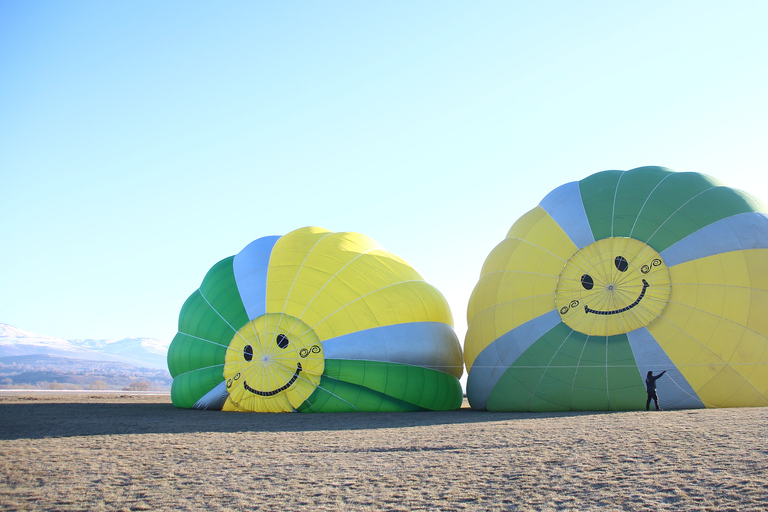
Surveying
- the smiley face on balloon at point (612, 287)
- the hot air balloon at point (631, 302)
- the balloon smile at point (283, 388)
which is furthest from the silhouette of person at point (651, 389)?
the balloon smile at point (283, 388)

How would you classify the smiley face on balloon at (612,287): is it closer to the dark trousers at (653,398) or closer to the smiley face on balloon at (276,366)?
the dark trousers at (653,398)

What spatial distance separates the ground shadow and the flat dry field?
0.13m

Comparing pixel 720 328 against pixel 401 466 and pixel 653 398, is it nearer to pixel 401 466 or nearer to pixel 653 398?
pixel 653 398

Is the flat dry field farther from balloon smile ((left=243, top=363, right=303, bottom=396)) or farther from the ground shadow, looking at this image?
balloon smile ((left=243, top=363, right=303, bottom=396))

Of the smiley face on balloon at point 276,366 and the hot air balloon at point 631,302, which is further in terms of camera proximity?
the smiley face on balloon at point 276,366

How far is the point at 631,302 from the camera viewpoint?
11930 millimetres

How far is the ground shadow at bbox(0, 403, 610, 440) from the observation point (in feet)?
29.1

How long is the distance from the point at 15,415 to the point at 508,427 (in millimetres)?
9540

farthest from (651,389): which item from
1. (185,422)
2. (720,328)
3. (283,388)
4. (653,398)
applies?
(185,422)

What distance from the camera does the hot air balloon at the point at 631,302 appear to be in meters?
11.3

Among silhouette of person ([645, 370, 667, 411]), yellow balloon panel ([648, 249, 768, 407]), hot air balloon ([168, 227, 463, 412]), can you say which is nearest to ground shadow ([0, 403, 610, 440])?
hot air balloon ([168, 227, 463, 412])

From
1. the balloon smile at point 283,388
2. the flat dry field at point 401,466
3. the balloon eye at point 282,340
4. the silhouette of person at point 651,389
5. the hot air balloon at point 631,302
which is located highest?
the hot air balloon at point 631,302

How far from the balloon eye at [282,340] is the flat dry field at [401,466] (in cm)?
321

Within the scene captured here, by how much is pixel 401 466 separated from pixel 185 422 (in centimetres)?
575
